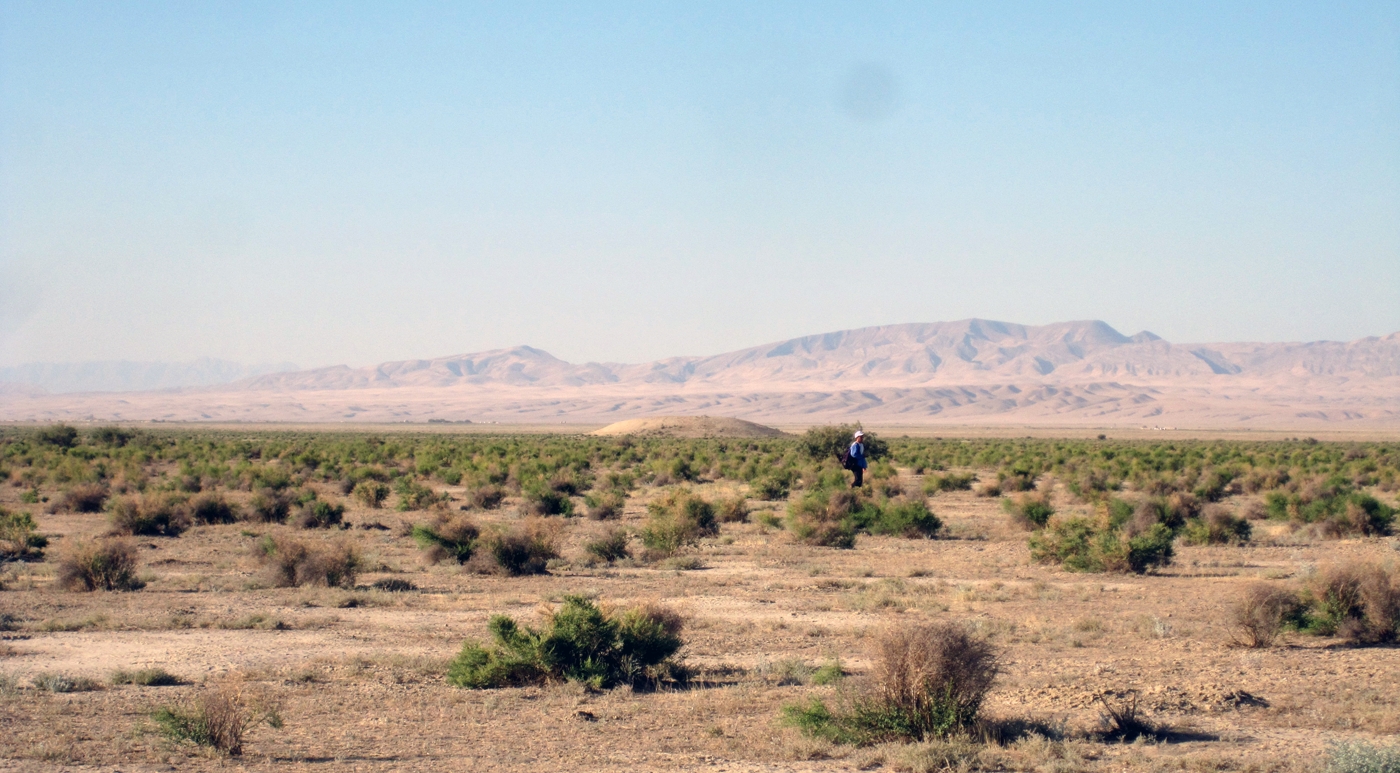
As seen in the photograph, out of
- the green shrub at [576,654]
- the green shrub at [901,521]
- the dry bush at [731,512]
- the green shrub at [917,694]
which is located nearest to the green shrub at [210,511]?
the dry bush at [731,512]

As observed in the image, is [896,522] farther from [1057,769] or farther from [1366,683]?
[1057,769]

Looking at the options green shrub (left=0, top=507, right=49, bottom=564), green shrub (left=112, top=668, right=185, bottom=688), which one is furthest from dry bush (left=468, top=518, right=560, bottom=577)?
green shrub (left=0, top=507, right=49, bottom=564)

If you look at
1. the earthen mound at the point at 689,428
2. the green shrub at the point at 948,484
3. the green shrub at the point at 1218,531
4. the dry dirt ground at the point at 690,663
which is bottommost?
the earthen mound at the point at 689,428

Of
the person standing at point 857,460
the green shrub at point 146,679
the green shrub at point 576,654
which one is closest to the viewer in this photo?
the green shrub at point 146,679

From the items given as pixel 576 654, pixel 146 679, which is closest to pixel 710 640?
pixel 576 654

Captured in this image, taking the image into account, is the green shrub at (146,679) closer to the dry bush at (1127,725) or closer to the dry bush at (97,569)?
the dry bush at (97,569)

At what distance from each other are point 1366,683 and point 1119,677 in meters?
2.32

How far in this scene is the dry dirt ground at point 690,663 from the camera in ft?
30.4

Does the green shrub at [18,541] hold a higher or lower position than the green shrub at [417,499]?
higher

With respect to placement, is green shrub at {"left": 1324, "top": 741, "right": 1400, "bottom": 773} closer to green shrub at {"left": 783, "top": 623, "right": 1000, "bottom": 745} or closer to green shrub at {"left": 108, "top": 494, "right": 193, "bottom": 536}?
green shrub at {"left": 783, "top": 623, "right": 1000, "bottom": 745}

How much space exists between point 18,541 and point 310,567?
7747 millimetres

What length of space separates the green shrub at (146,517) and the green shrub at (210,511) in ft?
4.26

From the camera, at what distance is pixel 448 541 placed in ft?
71.0

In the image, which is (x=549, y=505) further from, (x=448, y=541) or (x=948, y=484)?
(x=948, y=484)
